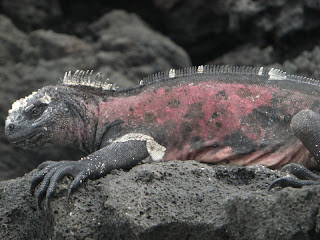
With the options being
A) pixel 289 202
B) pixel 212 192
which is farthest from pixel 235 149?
pixel 289 202

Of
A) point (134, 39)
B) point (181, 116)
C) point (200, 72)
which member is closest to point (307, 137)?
point (181, 116)

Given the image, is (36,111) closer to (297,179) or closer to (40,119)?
(40,119)

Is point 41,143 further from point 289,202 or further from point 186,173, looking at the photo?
point 289,202

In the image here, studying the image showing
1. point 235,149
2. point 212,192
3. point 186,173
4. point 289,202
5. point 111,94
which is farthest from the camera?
point 111,94

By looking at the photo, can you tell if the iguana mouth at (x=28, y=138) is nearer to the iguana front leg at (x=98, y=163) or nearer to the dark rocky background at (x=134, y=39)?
the iguana front leg at (x=98, y=163)

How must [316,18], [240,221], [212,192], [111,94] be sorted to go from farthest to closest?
[316,18]
[111,94]
[212,192]
[240,221]
